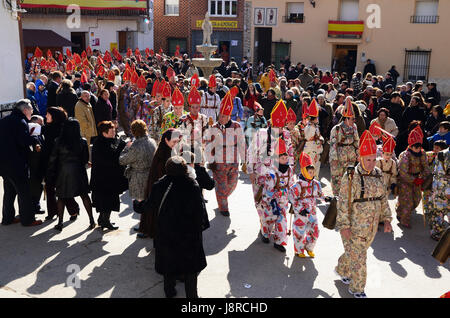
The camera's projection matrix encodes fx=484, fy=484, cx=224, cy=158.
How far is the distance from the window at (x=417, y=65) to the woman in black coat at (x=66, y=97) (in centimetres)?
1846

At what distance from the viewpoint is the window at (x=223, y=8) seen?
35031 millimetres

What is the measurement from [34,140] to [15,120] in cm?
39

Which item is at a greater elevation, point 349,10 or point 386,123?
point 349,10

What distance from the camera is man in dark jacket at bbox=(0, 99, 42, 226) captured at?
693 centimetres

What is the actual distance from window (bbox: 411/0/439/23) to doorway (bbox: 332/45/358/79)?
3541 millimetres

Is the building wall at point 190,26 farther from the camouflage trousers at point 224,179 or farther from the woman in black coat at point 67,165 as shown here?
the woman in black coat at point 67,165

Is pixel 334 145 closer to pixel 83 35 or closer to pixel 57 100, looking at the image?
pixel 57 100

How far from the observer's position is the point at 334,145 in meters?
8.01

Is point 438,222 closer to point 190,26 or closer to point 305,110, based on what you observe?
point 305,110

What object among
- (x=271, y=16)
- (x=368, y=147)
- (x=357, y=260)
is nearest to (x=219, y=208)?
(x=357, y=260)

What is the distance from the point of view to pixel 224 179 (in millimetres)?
7727

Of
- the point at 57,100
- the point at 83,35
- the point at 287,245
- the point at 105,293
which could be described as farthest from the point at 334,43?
the point at 105,293

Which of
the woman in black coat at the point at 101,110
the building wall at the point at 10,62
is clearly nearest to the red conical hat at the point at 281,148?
the woman in black coat at the point at 101,110

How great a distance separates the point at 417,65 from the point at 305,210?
20053mm
